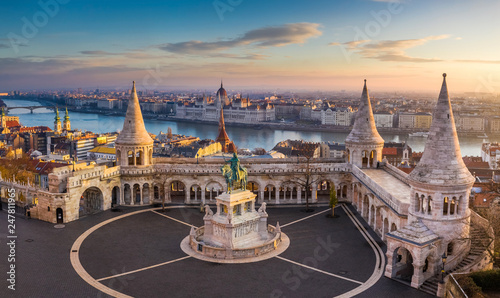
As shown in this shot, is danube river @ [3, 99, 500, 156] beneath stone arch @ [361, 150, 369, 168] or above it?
beneath

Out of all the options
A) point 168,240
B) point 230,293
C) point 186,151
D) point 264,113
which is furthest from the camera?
point 264,113

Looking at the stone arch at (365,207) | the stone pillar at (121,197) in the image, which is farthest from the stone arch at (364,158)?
the stone pillar at (121,197)

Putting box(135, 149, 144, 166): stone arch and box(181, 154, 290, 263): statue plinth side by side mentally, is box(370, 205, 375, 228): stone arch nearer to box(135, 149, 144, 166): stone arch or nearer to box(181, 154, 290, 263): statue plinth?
box(181, 154, 290, 263): statue plinth

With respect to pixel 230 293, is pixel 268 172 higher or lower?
higher

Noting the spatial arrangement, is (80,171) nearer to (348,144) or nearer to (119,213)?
(119,213)

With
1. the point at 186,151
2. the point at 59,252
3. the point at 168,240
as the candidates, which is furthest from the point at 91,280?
the point at 186,151

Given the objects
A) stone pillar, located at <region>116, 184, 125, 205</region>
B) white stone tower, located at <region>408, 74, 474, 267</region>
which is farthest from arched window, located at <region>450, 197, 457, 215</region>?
stone pillar, located at <region>116, 184, 125, 205</region>

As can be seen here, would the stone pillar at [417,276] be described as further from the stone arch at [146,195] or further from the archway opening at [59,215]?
the archway opening at [59,215]
